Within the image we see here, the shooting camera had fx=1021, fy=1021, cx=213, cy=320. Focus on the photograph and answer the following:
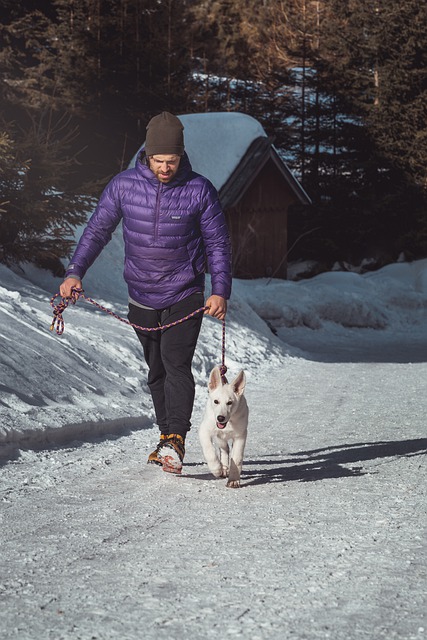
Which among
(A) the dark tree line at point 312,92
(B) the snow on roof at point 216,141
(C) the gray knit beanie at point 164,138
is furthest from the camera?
(A) the dark tree line at point 312,92

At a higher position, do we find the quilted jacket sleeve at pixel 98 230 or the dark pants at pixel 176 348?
the quilted jacket sleeve at pixel 98 230

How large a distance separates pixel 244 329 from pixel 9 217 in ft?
14.6

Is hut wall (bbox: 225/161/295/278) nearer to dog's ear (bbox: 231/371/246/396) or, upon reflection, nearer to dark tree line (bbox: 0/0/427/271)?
dark tree line (bbox: 0/0/427/271)

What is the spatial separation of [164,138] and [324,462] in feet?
8.98

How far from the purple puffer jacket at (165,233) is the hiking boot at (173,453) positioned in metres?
0.88

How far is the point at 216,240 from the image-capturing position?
6.66m

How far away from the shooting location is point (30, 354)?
32.2 feet

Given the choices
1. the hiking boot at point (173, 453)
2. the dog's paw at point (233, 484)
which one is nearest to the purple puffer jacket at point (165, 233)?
the hiking boot at point (173, 453)

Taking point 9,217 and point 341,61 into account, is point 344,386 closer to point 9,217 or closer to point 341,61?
point 9,217

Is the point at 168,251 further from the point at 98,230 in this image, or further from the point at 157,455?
the point at 157,455

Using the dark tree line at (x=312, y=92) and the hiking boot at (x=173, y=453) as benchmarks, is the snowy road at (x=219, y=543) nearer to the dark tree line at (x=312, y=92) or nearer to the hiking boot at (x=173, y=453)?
the hiking boot at (x=173, y=453)

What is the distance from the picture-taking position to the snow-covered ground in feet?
12.8

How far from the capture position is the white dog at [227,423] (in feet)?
20.7

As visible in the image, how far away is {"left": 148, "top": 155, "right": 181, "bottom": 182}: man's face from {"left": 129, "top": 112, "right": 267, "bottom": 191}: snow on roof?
20.2 metres
